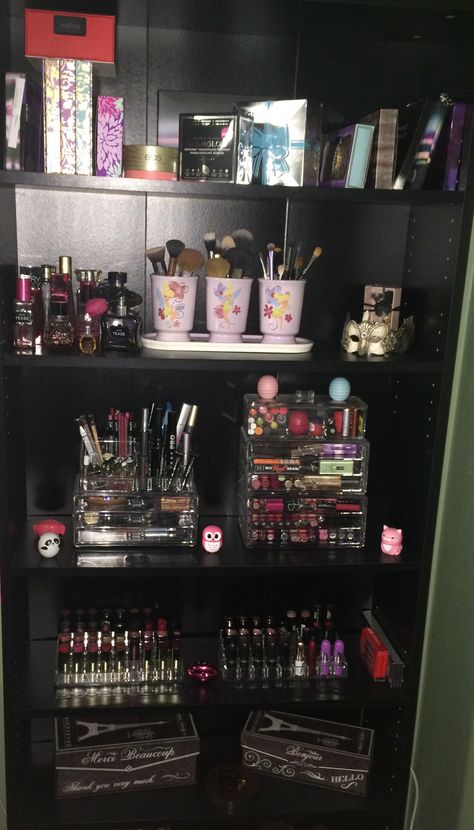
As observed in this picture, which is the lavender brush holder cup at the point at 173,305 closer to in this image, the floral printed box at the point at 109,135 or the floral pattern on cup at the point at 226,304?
the floral pattern on cup at the point at 226,304

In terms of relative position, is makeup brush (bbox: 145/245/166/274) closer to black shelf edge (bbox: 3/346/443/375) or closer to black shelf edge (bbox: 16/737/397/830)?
black shelf edge (bbox: 3/346/443/375)

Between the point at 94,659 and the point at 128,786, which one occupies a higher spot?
the point at 94,659

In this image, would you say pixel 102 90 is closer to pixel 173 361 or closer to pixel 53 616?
pixel 173 361

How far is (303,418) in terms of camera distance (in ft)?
5.45

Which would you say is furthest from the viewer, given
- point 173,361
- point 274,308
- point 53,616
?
point 53,616

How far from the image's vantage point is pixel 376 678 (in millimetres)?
1748

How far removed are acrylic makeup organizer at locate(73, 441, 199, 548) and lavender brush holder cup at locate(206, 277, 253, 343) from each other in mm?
337

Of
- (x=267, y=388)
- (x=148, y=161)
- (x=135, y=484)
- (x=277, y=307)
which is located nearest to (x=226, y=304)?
(x=277, y=307)

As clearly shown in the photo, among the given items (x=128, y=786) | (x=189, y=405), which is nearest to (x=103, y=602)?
(x=128, y=786)

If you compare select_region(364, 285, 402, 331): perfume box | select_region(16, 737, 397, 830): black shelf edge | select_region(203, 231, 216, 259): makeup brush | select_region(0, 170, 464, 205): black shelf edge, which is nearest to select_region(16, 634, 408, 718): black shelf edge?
select_region(16, 737, 397, 830): black shelf edge

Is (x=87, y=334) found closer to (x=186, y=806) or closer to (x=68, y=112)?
(x=68, y=112)

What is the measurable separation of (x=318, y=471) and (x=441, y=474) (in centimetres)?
27

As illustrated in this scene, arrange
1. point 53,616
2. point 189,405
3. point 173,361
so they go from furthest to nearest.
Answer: point 53,616, point 189,405, point 173,361

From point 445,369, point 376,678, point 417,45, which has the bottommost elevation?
point 376,678
